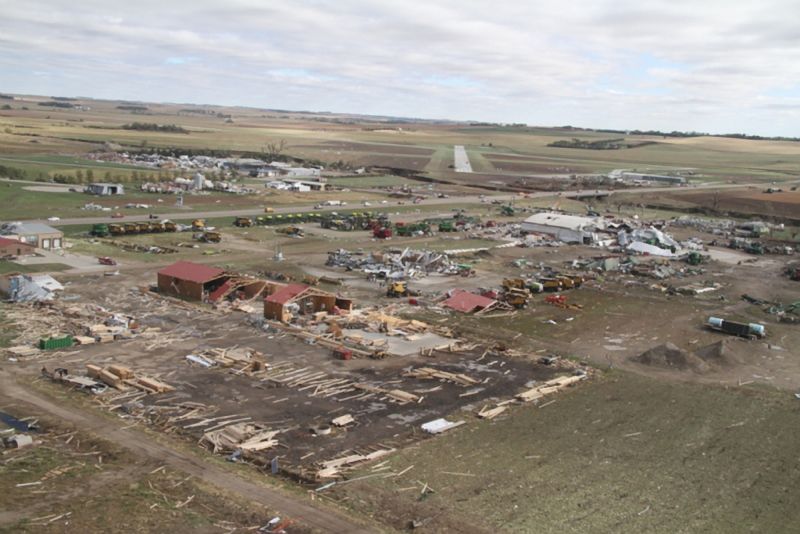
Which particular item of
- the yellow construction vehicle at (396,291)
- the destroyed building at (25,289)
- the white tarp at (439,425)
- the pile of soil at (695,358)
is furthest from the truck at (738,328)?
the destroyed building at (25,289)

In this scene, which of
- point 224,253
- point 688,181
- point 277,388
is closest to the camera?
point 277,388

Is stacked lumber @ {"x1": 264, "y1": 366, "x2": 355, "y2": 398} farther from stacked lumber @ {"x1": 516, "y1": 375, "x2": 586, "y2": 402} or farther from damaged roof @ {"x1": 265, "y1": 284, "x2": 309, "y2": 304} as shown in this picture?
damaged roof @ {"x1": 265, "y1": 284, "x2": 309, "y2": 304}

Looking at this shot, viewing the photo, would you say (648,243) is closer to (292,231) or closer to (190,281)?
(292,231)

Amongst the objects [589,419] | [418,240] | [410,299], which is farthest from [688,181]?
[589,419]

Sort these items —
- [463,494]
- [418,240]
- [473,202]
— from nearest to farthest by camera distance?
[463,494]
[418,240]
[473,202]

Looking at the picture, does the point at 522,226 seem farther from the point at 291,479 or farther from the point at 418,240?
the point at 291,479

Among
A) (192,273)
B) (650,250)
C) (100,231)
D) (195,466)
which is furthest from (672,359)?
(100,231)

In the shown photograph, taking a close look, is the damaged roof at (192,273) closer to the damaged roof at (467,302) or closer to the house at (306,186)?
the damaged roof at (467,302)
